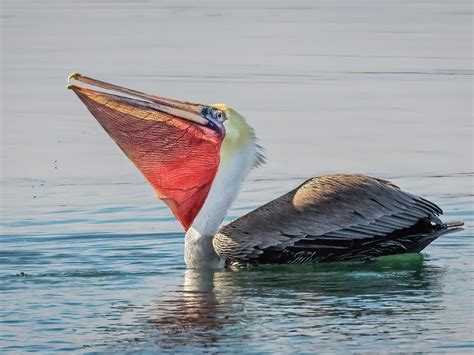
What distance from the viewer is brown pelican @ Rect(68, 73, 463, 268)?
358 inches

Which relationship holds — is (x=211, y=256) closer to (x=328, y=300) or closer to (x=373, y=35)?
(x=328, y=300)

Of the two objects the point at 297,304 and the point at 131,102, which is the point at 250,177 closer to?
the point at 131,102

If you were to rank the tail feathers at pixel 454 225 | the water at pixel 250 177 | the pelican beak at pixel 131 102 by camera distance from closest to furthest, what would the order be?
the water at pixel 250 177
the pelican beak at pixel 131 102
the tail feathers at pixel 454 225

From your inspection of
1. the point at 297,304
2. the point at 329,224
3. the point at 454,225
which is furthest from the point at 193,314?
the point at 454,225

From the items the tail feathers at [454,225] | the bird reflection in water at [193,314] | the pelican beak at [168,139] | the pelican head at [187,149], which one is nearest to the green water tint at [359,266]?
the tail feathers at [454,225]

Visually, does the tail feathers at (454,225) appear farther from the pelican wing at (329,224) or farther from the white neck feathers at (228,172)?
the white neck feathers at (228,172)

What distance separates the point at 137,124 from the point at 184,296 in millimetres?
1314

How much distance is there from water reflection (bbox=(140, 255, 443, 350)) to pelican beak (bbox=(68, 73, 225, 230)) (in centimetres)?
65

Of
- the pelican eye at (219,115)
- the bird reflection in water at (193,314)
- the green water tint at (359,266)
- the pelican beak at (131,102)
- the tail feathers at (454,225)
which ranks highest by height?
the pelican beak at (131,102)

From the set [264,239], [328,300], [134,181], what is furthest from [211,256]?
[134,181]

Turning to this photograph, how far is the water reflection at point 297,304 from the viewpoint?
7.53 metres

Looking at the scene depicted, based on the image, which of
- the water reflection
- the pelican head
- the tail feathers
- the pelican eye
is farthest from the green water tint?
the pelican eye

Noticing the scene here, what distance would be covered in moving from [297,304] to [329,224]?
3.49 feet

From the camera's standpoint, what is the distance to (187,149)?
9570 millimetres
